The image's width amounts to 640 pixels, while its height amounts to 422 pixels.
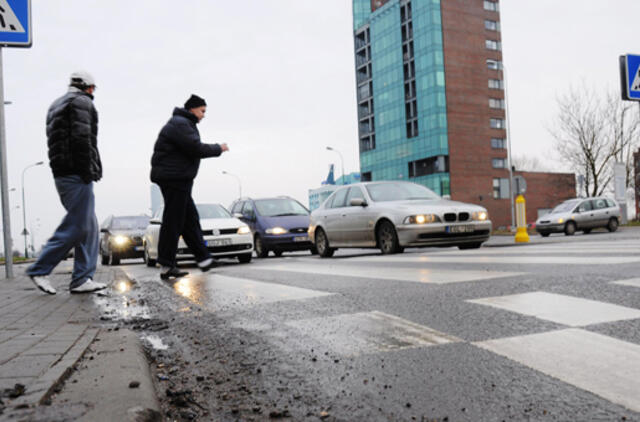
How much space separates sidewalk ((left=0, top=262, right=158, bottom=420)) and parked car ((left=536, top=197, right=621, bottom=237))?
23548 millimetres

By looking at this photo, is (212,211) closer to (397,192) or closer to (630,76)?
(397,192)

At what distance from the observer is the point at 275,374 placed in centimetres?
252

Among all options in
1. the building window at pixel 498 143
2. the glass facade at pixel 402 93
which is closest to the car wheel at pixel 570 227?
the glass facade at pixel 402 93

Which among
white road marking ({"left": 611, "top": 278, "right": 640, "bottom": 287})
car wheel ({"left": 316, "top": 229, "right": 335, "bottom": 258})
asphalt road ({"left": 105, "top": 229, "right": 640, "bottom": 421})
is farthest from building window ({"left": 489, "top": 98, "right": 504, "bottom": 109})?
white road marking ({"left": 611, "top": 278, "right": 640, "bottom": 287})

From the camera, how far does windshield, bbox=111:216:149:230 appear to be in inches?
705

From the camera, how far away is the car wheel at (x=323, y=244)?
12.9 m

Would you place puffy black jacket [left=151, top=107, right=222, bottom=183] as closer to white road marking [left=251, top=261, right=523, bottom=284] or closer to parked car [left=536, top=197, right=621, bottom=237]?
white road marking [left=251, top=261, right=523, bottom=284]

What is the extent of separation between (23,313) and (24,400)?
2.82 metres

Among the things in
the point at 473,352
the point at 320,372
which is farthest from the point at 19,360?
the point at 473,352

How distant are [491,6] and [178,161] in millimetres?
80226

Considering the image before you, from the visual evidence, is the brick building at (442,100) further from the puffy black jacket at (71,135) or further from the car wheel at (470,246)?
the puffy black jacket at (71,135)

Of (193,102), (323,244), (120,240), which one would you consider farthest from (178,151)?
(120,240)

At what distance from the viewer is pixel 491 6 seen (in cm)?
7881

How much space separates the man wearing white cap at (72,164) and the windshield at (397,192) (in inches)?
265
